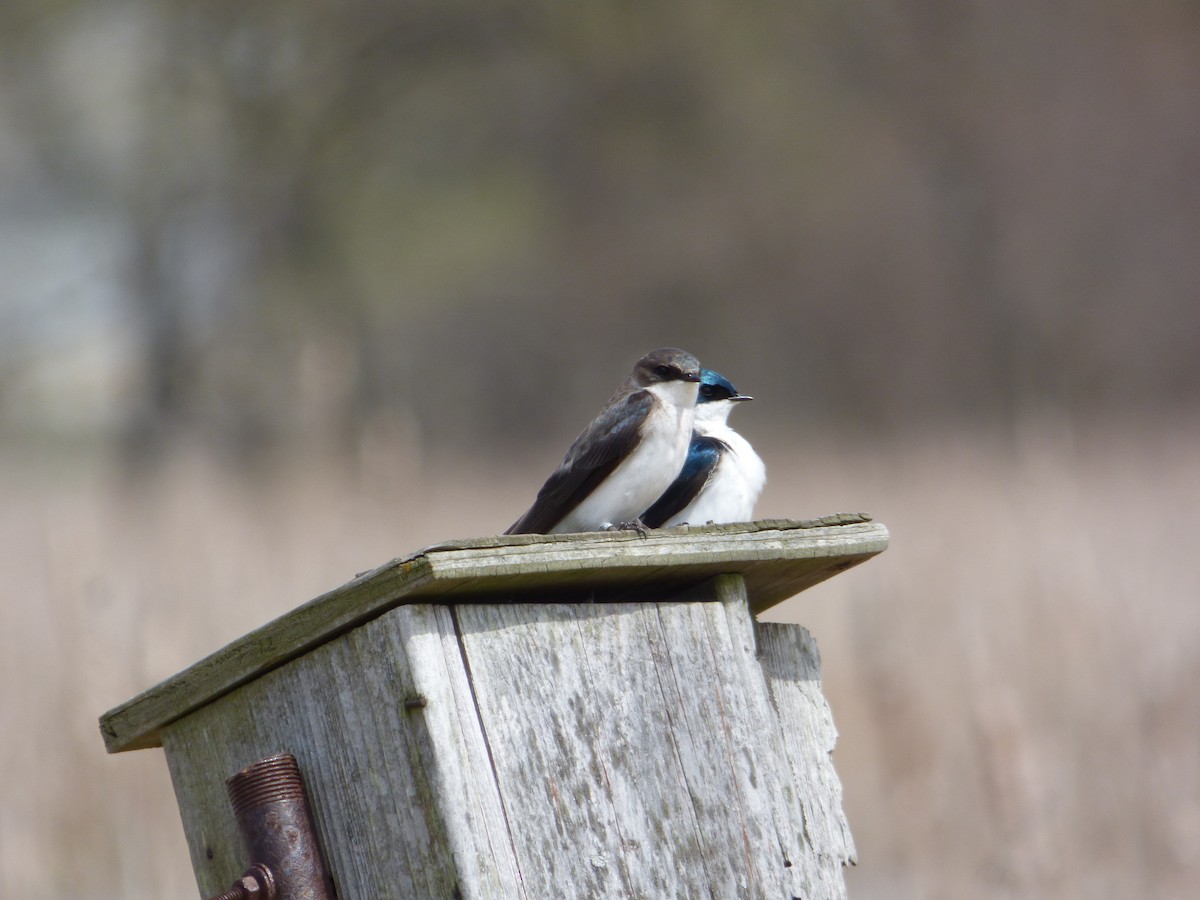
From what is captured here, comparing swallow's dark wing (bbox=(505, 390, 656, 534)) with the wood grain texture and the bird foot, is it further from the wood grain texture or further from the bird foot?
the wood grain texture

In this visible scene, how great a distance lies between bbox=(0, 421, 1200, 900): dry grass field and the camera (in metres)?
3.15

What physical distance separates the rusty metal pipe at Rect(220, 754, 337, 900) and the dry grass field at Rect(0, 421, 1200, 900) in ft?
4.65

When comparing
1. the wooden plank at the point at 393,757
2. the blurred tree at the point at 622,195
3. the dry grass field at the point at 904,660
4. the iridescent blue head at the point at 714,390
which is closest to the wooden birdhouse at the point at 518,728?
the wooden plank at the point at 393,757

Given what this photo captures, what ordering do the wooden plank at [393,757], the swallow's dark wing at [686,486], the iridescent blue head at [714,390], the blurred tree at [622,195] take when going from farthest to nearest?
the blurred tree at [622,195] → the iridescent blue head at [714,390] → the swallow's dark wing at [686,486] → the wooden plank at [393,757]

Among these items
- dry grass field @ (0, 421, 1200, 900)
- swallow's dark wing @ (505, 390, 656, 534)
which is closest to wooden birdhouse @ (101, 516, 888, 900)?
swallow's dark wing @ (505, 390, 656, 534)

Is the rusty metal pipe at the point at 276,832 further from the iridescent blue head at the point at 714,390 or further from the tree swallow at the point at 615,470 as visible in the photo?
the iridescent blue head at the point at 714,390

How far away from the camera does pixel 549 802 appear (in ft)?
5.73

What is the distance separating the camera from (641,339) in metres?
12.2

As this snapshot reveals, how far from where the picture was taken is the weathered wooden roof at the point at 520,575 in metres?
1.71

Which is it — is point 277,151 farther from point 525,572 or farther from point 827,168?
point 525,572

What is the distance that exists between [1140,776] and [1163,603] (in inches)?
30.3

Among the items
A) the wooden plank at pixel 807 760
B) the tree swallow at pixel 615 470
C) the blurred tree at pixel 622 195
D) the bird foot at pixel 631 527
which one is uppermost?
the blurred tree at pixel 622 195

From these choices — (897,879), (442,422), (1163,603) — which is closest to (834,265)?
(442,422)

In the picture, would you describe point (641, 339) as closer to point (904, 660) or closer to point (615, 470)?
point (904, 660)
